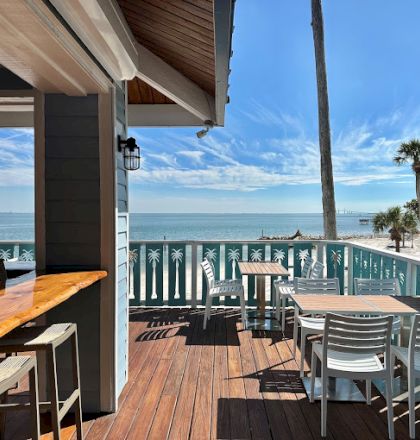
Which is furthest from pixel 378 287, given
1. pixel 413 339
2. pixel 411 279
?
pixel 413 339

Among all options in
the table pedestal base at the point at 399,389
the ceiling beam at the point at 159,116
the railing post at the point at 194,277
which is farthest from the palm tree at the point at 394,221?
the table pedestal base at the point at 399,389

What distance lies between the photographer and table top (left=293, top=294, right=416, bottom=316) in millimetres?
2486

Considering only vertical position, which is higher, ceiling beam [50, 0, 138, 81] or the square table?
ceiling beam [50, 0, 138, 81]

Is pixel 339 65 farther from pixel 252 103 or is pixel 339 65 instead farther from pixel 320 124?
pixel 320 124

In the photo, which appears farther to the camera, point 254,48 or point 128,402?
point 254,48

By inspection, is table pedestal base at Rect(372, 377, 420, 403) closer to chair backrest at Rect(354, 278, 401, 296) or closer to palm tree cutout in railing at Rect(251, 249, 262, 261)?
chair backrest at Rect(354, 278, 401, 296)

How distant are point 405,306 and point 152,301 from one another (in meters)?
3.40

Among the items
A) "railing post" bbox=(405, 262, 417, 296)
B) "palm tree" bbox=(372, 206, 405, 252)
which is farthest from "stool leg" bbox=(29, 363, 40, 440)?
"palm tree" bbox=(372, 206, 405, 252)

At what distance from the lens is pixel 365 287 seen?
341cm

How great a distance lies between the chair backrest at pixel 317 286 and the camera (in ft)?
11.3

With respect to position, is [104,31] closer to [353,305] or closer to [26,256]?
[353,305]

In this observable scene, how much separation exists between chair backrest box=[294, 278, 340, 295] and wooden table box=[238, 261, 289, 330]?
0.67 meters

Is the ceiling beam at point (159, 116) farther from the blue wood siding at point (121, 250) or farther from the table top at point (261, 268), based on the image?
the table top at point (261, 268)

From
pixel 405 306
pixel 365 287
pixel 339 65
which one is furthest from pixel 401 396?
pixel 339 65
